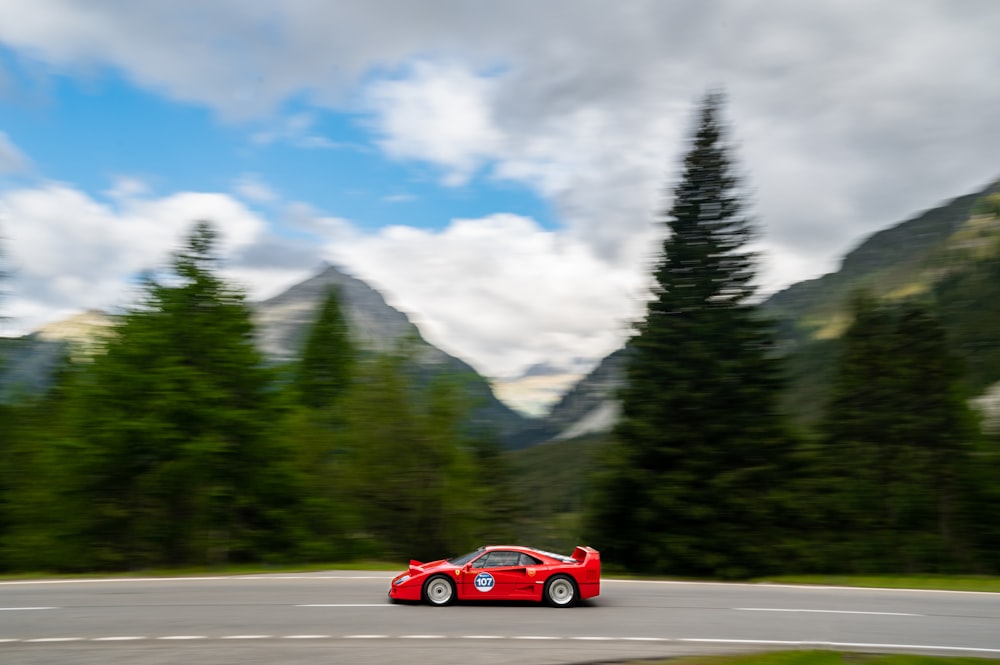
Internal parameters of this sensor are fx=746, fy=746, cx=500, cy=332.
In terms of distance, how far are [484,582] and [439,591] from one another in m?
0.87

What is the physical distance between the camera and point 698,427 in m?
26.6

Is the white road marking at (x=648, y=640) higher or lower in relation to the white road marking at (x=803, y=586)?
higher

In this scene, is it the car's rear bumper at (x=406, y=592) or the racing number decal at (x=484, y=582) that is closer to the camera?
the racing number decal at (x=484, y=582)

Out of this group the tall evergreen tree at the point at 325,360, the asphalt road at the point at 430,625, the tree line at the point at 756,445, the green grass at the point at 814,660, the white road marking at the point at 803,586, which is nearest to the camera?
the green grass at the point at 814,660

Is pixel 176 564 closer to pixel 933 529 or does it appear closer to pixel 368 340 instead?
pixel 368 340

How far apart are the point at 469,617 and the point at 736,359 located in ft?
57.5

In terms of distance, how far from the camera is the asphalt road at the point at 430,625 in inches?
412

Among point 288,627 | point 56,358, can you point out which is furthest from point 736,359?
point 56,358

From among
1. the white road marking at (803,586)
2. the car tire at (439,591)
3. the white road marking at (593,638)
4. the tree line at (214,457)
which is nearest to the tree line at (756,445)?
the white road marking at (803,586)

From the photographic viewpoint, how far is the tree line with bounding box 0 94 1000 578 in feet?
82.0

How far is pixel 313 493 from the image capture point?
1107 inches

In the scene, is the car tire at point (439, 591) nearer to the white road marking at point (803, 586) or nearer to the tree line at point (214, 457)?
the white road marking at point (803, 586)

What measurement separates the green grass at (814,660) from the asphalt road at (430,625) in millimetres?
511

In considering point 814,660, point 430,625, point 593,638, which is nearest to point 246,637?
point 430,625
